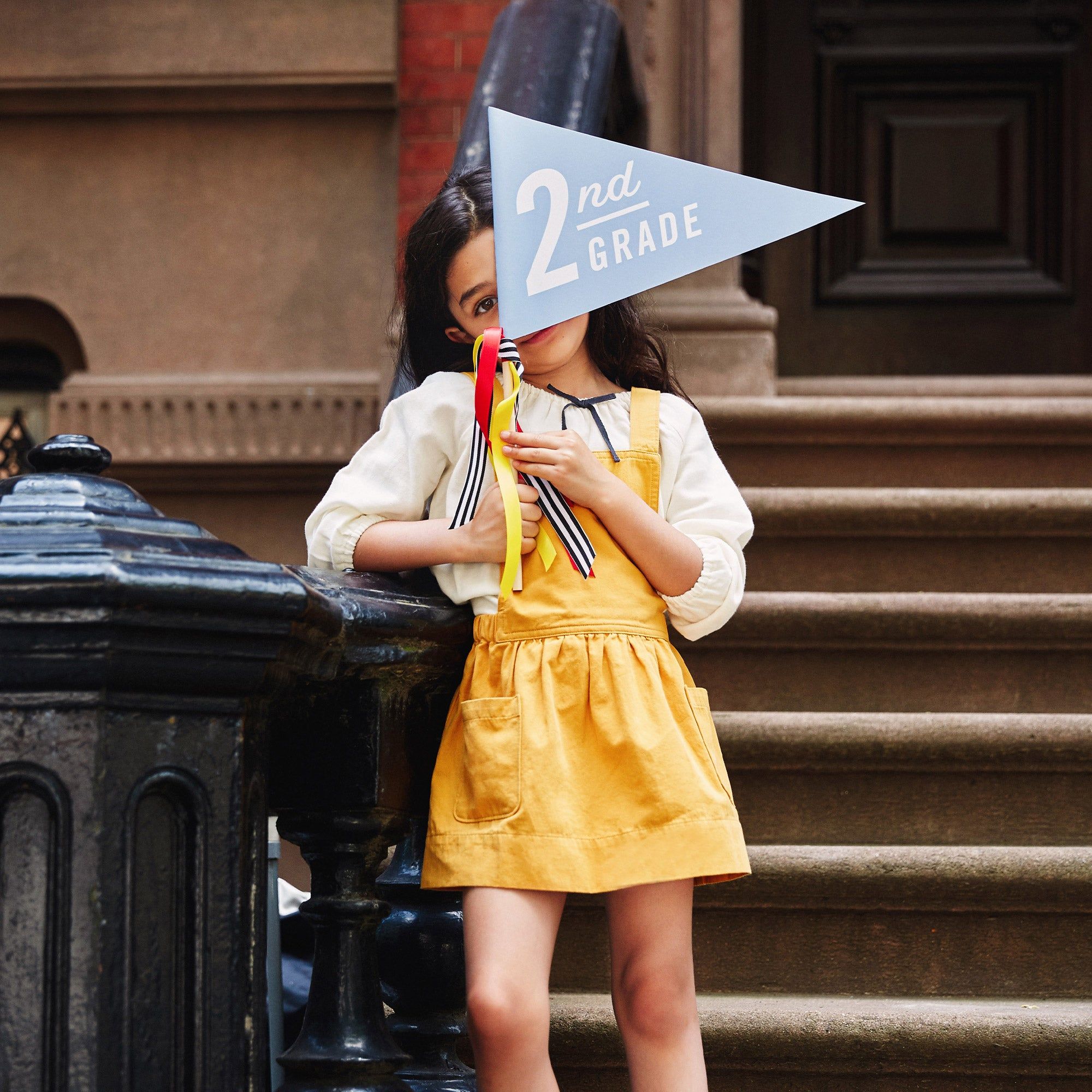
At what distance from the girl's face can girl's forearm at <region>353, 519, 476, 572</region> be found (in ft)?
0.83

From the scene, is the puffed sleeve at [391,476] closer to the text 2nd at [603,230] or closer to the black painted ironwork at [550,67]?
the text 2nd at [603,230]

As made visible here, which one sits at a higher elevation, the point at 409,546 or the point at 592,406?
the point at 592,406

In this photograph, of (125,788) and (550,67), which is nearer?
(125,788)

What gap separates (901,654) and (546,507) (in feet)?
4.08

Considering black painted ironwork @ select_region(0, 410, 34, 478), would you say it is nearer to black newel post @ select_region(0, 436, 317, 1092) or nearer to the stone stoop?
the stone stoop

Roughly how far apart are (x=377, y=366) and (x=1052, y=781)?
8.57 ft

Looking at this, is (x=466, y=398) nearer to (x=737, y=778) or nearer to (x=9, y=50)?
(x=737, y=778)

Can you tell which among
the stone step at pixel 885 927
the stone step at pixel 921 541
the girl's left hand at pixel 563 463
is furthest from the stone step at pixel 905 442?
the girl's left hand at pixel 563 463

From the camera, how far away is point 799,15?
482 cm

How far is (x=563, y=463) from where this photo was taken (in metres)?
1.68

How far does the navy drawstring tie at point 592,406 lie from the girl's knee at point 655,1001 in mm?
614

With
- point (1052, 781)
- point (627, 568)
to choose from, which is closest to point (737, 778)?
point (1052, 781)

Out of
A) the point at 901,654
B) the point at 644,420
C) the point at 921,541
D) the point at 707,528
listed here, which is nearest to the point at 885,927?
the point at 901,654

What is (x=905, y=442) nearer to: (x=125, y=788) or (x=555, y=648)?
(x=555, y=648)
